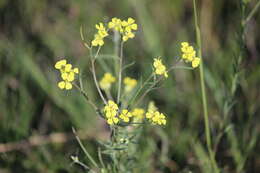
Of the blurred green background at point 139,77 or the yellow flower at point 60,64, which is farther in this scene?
the blurred green background at point 139,77

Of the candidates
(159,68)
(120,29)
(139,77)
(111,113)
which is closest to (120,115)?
(111,113)

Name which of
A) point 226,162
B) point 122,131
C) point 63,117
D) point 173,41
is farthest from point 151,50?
point 122,131

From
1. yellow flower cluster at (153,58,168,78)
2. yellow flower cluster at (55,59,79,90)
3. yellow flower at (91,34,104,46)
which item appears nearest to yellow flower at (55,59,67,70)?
yellow flower cluster at (55,59,79,90)

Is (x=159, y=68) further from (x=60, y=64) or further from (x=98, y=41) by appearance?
(x=60, y=64)

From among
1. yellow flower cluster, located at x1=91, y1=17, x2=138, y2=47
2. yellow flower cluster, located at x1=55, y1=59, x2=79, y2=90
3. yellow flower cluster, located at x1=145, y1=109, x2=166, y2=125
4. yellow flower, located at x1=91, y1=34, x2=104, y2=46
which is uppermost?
yellow flower cluster, located at x1=91, y1=17, x2=138, y2=47

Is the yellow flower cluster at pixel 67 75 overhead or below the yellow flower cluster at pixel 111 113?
overhead

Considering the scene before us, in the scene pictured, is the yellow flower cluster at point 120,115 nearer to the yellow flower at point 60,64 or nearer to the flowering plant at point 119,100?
the flowering plant at point 119,100

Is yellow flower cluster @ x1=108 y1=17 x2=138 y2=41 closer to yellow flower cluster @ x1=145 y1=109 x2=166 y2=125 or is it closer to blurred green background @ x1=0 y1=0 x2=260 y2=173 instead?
yellow flower cluster @ x1=145 y1=109 x2=166 y2=125

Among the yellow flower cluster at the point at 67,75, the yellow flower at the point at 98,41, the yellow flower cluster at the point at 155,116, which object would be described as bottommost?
the yellow flower cluster at the point at 155,116

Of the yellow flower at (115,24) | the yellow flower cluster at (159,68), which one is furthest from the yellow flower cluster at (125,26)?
the yellow flower cluster at (159,68)
